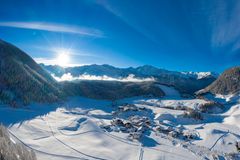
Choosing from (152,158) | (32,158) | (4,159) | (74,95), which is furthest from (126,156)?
(74,95)

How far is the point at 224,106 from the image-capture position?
6550 centimetres

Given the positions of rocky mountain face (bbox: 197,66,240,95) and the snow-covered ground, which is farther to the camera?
rocky mountain face (bbox: 197,66,240,95)

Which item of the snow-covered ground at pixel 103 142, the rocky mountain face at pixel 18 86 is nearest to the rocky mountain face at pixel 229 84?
the snow-covered ground at pixel 103 142

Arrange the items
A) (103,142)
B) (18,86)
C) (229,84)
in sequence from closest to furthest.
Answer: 1. (103,142)
2. (18,86)
3. (229,84)

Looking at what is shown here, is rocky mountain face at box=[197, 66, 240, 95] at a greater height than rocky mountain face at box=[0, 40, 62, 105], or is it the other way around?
rocky mountain face at box=[197, 66, 240, 95]

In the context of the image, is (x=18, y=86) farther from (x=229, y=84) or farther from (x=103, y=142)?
(x=229, y=84)

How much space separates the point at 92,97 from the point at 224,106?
37.5 meters

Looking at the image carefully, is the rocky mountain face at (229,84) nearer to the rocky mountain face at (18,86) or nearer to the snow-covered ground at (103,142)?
the snow-covered ground at (103,142)

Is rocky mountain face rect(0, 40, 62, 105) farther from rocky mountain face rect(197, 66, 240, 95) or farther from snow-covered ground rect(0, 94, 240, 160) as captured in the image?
rocky mountain face rect(197, 66, 240, 95)

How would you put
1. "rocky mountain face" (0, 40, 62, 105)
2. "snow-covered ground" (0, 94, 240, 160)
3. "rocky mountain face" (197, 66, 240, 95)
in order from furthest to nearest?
1. "rocky mountain face" (197, 66, 240, 95)
2. "rocky mountain face" (0, 40, 62, 105)
3. "snow-covered ground" (0, 94, 240, 160)

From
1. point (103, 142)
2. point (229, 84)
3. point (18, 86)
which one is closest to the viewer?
point (103, 142)

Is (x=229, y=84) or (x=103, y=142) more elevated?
(x=229, y=84)

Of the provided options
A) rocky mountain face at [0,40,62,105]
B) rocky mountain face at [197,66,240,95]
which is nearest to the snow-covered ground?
→ rocky mountain face at [0,40,62,105]

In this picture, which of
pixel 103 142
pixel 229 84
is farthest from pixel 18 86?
pixel 229 84
